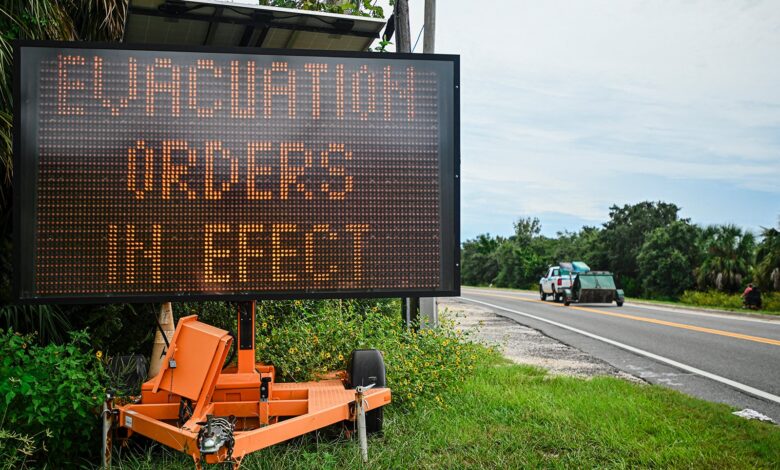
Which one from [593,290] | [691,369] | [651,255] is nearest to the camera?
[691,369]

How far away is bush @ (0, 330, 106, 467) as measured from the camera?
4.75 meters

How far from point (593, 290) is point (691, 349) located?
17397 mm

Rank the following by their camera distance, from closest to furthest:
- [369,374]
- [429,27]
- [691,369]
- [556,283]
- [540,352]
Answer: [369,374] < [429,27] < [691,369] < [540,352] < [556,283]

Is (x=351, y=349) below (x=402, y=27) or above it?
below

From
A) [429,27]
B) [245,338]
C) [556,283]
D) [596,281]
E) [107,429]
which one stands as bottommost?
[556,283]

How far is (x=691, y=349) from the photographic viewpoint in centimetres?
1391

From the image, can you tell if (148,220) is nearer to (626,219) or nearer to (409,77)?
(409,77)

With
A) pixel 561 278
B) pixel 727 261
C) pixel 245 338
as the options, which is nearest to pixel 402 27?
pixel 245 338

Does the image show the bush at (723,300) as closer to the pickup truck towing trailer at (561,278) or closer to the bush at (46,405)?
the pickup truck towing trailer at (561,278)

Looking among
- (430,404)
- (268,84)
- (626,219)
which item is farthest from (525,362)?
(626,219)

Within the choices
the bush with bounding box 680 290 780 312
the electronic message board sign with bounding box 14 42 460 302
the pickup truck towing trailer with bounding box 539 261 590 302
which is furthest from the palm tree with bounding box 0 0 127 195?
the bush with bounding box 680 290 780 312

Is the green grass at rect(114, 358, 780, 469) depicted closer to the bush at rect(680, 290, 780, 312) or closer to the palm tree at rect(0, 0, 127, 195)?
the palm tree at rect(0, 0, 127, 195)

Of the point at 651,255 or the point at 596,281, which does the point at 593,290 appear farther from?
the point at 651,255

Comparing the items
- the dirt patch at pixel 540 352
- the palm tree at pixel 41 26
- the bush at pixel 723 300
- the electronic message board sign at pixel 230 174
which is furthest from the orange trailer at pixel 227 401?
the bush at pixel 723 300
